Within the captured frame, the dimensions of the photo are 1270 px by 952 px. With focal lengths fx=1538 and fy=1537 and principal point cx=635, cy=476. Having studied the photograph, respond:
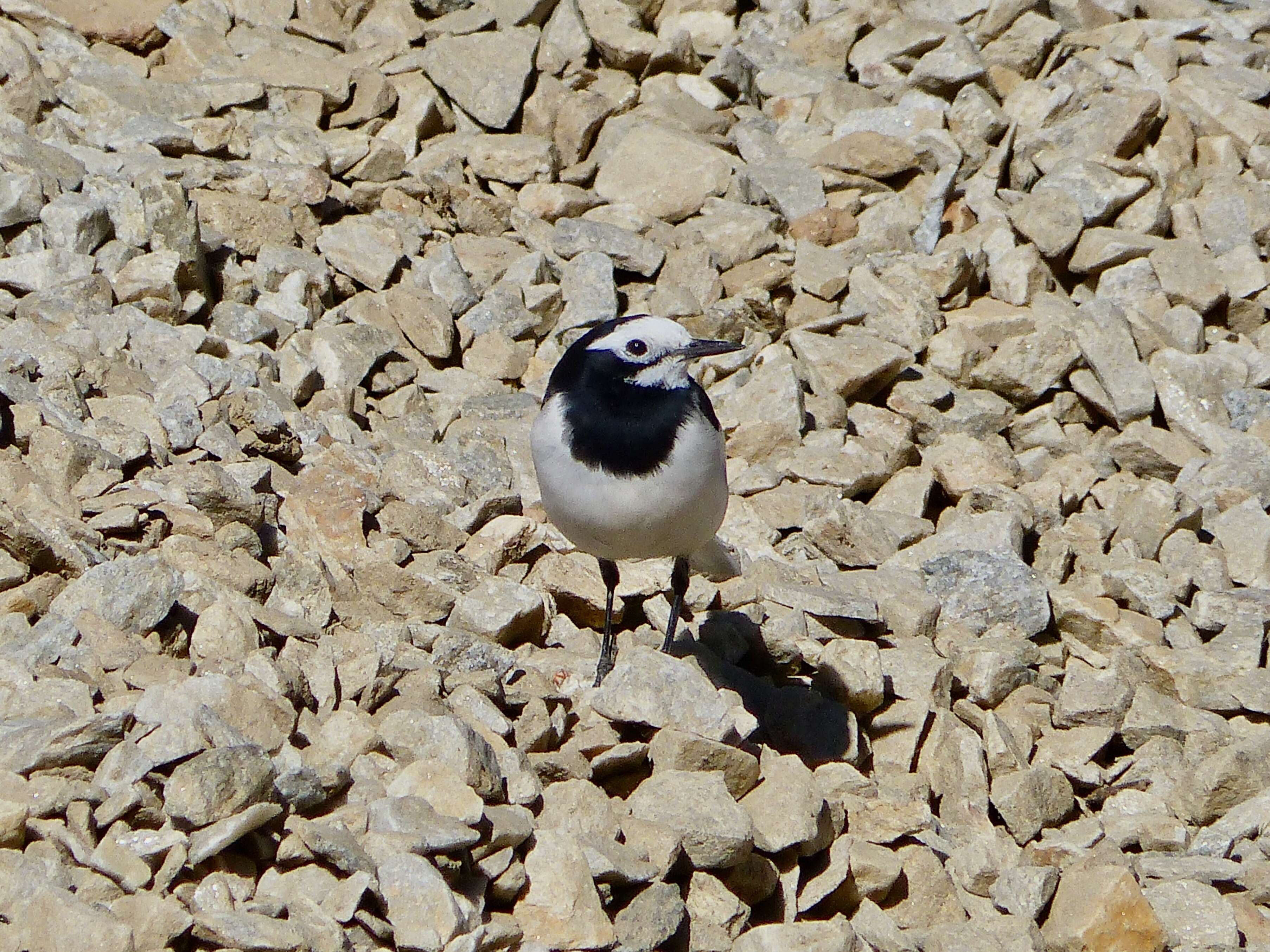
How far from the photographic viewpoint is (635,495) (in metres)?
5.57

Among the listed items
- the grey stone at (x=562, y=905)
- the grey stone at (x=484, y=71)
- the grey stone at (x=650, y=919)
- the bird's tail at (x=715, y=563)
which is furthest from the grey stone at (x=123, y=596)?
the grey stone at (x=484, y=71)

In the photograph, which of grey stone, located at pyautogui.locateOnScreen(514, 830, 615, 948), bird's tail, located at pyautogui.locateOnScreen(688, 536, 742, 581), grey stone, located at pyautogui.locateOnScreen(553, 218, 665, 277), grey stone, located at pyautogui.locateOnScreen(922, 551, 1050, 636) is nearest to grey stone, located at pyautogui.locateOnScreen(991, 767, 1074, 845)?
grey stone, located at pyautogui.locateOnScreen(922, 551, 1050, 636)

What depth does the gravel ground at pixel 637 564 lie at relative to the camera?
14.8ft

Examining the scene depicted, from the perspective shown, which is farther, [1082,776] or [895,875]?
[1082,776]

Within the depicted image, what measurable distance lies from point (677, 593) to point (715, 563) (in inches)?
15.9

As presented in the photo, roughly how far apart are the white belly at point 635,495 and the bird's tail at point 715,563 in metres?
0.79

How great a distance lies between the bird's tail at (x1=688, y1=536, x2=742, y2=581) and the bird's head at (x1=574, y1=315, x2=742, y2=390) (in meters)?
1.26

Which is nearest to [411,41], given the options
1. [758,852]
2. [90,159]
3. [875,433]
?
[90,159]

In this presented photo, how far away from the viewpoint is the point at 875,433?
25.8 feet

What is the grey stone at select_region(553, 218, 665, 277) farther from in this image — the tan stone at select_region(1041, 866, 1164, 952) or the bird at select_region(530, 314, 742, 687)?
the tan stone at select_region(1041, 866, 1164, 952)

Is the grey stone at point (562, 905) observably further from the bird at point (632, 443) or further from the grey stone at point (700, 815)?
the bird at point (632, 443)

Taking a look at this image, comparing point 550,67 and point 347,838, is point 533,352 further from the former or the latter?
point 347,838

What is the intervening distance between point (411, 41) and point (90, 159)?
251cm

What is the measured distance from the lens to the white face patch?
559cm
